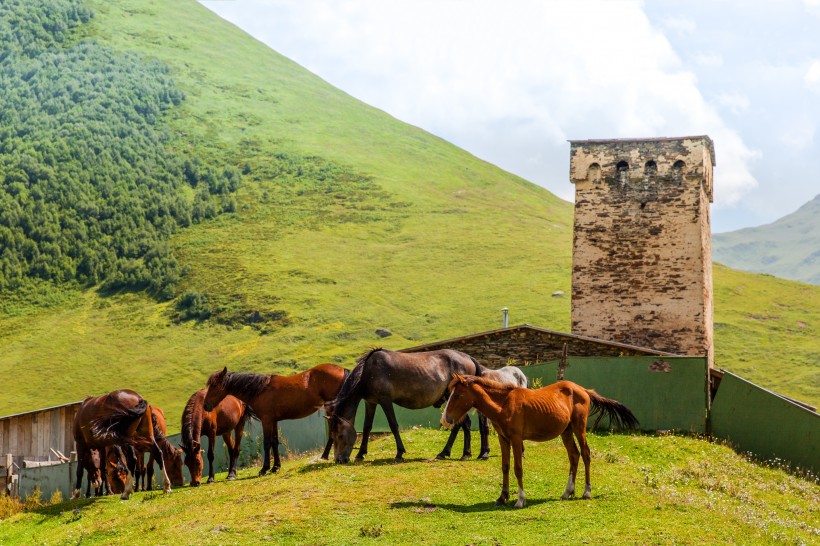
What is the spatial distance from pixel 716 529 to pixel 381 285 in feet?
390

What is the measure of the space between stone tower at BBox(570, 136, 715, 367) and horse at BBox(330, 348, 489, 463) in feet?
65.2

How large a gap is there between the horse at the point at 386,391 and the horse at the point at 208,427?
3.57m

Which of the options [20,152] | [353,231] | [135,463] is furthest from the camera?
[20,152]

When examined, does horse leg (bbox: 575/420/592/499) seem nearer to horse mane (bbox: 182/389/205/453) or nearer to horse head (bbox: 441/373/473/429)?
horse head (bbox: 441/373/473/429)

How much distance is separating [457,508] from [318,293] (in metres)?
114

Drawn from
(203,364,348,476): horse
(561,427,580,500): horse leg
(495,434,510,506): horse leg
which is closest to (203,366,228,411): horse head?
(203,364,348,476): horse

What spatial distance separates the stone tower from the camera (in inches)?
1602

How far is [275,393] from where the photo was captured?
2367 cm

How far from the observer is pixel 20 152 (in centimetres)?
17100

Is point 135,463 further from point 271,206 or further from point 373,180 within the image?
point 373,180

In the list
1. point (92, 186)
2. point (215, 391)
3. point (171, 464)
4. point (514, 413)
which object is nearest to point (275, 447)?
point (215, 391)

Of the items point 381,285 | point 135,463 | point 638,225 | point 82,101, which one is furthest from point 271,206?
point 135,463

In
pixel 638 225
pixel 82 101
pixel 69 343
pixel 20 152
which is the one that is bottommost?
pixel 69 343

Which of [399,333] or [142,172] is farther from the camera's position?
[142,172]
